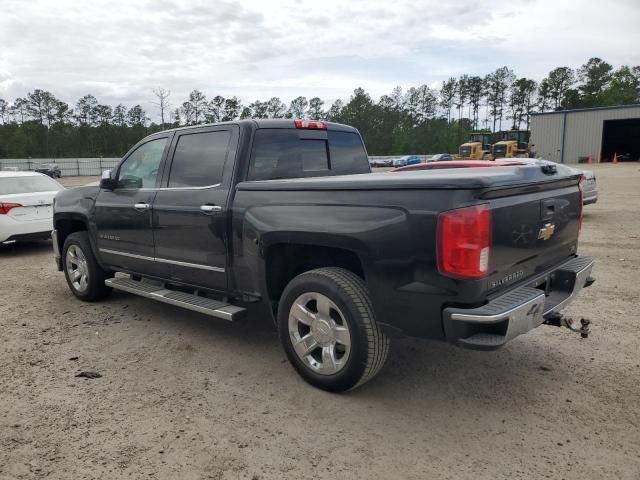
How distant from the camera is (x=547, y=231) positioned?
3475 mm

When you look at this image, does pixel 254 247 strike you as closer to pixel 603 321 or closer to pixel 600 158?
pixel 603 321

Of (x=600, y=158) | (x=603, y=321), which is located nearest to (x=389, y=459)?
(x=603, y=321)

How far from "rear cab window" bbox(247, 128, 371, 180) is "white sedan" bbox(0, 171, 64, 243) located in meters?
6.20

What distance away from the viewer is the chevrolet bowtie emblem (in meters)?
3.39

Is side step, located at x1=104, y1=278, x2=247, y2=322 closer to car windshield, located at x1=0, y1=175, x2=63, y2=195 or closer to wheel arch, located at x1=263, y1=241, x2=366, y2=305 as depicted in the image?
wheel arch, located at x1=263, y1=241, x2=366, y2=305

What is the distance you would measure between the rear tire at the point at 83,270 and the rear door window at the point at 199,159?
5.90 ft

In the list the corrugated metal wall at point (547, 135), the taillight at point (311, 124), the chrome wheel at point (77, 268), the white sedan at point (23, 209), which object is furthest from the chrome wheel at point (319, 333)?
the corrugated metal wall at point (547, 135)

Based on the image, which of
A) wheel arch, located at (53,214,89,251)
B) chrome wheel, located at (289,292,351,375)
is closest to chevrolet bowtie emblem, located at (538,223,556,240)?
chrome wheel, located at (289,292,351,375)

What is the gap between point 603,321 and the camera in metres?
4.84

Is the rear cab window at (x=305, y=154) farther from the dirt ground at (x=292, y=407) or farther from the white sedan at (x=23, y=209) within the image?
the white sedan at (x=23, y=209)

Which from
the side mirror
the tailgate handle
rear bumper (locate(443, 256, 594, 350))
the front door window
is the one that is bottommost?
rear bumper (locate(443, 256, 594, 350))

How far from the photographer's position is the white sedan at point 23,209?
8.70 metres

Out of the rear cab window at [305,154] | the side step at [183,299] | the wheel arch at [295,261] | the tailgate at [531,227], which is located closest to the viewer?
the tailgate at [531,227]

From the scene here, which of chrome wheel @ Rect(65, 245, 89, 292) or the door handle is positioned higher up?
the door handle
